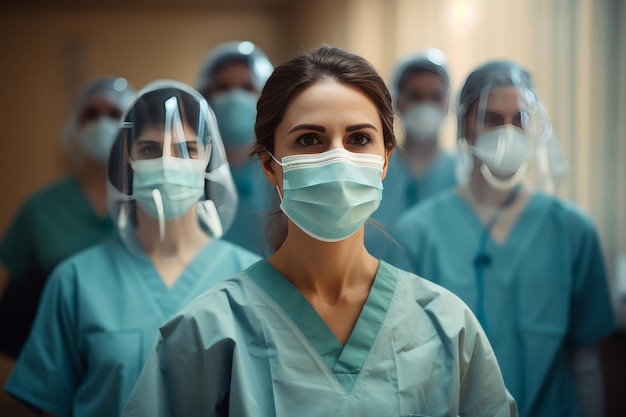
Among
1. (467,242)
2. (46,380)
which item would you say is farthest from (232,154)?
(46,380)

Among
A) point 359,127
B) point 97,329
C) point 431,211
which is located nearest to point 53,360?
point 97,329

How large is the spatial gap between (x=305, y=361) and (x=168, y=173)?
645 millimetres

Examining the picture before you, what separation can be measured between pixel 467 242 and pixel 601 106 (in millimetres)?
1010

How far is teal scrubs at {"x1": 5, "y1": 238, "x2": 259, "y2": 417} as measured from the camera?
1.72m

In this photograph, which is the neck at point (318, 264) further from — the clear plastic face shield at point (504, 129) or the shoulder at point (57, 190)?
the shoulder at point (57, 190)

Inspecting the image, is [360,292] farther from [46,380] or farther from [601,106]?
[601,106]

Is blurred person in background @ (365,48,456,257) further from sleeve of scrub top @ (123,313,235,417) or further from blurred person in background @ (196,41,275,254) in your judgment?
sleeve of scrub top @ (123,313,235,417)

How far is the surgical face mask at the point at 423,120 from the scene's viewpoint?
2834 millimetres

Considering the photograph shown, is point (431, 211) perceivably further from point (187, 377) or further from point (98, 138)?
point (98, 138)

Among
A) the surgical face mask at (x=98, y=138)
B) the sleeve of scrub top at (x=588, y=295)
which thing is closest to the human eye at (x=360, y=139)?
the sleeve of scrub top at (x=588, y=295)

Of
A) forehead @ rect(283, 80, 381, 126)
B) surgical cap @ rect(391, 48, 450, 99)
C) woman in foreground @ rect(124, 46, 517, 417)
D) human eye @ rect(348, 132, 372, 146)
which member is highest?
surgical cap @ rect(391, 48, 450, 99)

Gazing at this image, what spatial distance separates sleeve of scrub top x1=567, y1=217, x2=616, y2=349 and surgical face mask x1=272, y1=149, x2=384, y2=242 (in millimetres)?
941

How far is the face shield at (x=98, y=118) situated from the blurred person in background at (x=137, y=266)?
1.12 metres

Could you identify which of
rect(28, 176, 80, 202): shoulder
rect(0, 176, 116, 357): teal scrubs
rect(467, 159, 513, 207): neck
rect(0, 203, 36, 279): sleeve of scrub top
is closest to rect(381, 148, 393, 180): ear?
rect(467, 159, 513, 207): neck
